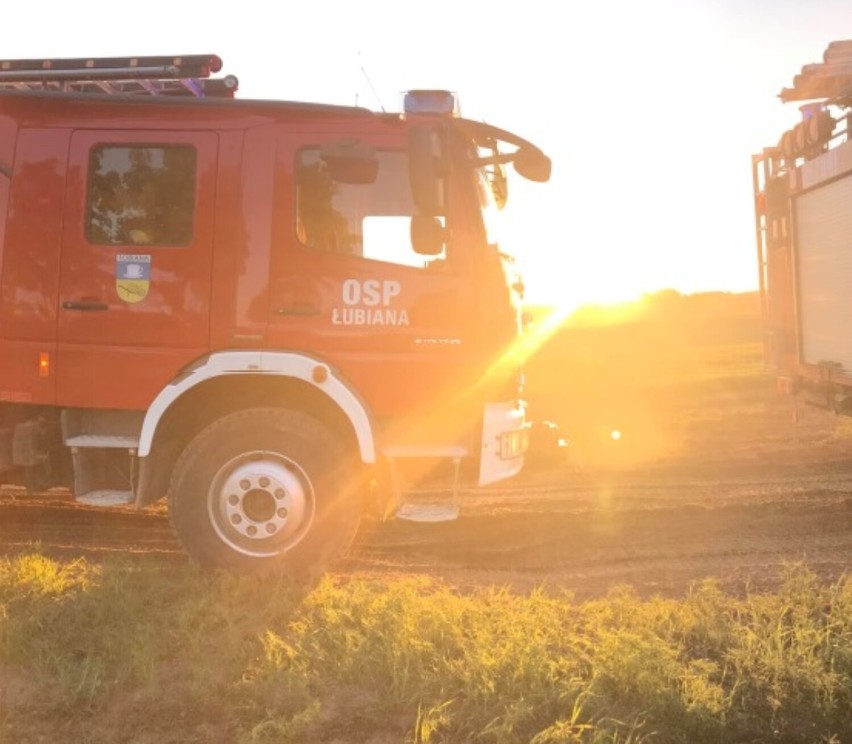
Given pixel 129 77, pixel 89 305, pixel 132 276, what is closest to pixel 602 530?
pixel 132 276

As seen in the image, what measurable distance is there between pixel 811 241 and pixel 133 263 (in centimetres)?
673

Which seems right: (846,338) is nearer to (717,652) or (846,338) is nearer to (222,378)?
(717,652)

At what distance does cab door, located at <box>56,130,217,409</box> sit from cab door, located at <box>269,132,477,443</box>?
51 centimetres

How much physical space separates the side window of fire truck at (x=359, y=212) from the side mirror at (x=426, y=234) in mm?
51

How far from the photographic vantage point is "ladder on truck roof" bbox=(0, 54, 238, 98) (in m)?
5.89

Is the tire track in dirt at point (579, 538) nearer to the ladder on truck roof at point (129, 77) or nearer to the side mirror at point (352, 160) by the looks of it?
the side mirror at point (352, 160)

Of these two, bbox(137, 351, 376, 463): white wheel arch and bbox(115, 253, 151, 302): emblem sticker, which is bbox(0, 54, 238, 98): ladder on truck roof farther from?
bbox(137, 351, 376, 463): white wheel arch

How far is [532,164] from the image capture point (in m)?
5.84

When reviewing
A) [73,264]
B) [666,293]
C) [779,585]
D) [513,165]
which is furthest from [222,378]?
[666,293]

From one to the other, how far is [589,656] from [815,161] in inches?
254

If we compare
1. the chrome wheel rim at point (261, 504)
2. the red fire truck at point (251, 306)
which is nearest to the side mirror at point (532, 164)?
the red fire truck at point (251, 306)

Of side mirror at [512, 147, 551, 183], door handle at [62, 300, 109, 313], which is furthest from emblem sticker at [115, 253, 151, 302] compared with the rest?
side mirror at [512, 147, 551, 183]

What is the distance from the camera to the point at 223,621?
4.59 metres

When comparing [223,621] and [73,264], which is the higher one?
[73,264]
